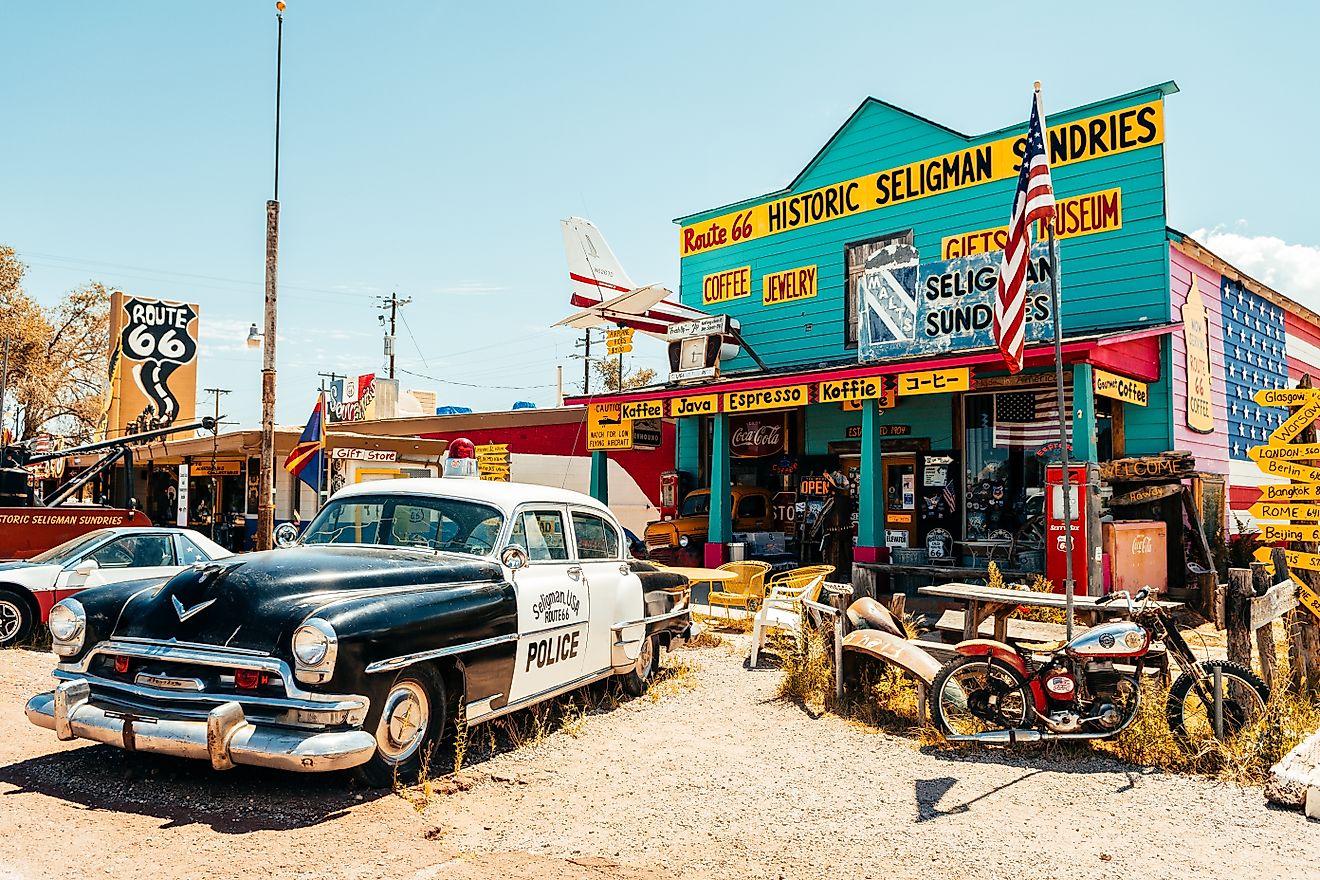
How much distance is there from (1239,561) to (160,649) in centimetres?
1357

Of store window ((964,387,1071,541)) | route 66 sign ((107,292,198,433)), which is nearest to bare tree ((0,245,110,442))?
route 66 sign ((107,292,198,433))

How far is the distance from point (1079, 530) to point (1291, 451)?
14.4 feet

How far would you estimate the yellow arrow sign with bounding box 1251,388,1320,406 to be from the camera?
7.11 m

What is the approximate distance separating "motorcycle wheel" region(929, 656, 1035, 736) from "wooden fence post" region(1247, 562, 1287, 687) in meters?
1.55

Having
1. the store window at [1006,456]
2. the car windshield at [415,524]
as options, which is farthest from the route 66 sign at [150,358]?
the car windshield at [415,524]

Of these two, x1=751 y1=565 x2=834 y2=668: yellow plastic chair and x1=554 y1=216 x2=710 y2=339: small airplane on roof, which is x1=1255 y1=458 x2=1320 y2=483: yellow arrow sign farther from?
x1=554 y1=216 x2=710 y2=339: small airplane on roof

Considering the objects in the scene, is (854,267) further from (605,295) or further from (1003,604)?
(1003,604)

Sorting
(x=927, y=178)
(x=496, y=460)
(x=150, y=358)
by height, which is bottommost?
(x=496, y=460)

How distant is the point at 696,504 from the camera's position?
19594 mm

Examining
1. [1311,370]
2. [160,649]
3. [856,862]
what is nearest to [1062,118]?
[1311,370]

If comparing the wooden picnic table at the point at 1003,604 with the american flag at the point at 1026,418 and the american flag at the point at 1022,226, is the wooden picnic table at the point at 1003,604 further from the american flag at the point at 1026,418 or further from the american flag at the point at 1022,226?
the american flag at the point at 1026,418

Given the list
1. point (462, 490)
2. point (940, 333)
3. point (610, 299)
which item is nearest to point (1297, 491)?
point (462, 490)

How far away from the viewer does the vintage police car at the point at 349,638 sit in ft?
16.6

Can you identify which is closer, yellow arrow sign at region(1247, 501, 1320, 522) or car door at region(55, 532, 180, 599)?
yellow arrow sign at region(1247, 501, 1320, 522)
